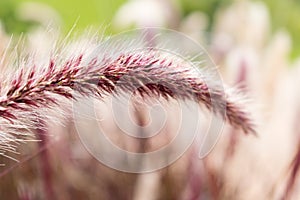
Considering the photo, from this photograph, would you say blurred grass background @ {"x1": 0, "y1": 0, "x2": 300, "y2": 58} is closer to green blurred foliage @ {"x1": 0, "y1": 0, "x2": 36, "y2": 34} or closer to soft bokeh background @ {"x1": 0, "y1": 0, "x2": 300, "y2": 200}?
green blurred foliage @ {"x1": 0, "y1": 0, "x2": 36, "y2": 34}

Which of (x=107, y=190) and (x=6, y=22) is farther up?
(x=6, y=22)

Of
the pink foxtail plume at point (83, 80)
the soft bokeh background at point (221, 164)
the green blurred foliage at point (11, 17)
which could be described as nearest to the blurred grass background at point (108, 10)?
the green blurred foliage at point (11, 17)

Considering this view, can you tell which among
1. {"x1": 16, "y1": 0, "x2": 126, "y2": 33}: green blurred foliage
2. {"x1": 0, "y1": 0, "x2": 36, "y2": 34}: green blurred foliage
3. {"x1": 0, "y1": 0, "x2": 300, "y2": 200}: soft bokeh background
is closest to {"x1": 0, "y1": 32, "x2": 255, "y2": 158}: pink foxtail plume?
{"x1": 0, "y1": 0, "x2": 300, "y2": 200}: soft bokeh background

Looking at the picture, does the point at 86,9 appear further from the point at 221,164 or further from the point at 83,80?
the point at 83,80

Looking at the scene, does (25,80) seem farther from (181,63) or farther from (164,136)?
(164,136)

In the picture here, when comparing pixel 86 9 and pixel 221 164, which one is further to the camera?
pixel 86 9

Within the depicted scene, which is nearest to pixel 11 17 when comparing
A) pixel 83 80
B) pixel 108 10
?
pixel 108 10

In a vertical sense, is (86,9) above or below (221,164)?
above

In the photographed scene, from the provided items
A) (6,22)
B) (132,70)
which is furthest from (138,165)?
(6,22)
